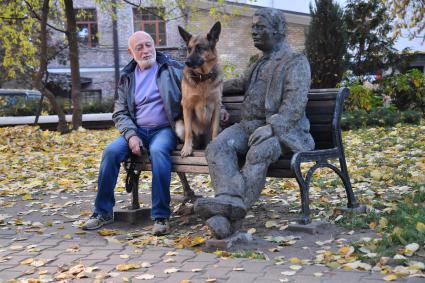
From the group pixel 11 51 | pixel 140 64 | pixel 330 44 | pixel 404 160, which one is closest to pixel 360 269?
pixel 140 64

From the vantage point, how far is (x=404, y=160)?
7.96 meters

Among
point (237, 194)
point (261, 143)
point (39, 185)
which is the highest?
point (261, 143)

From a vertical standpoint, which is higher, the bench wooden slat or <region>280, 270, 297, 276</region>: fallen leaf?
the bench wooden slat

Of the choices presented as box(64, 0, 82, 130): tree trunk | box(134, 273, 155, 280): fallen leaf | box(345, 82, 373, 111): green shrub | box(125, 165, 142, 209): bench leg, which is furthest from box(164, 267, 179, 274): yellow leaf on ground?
box(64, 0, 82, 130): tree trunk

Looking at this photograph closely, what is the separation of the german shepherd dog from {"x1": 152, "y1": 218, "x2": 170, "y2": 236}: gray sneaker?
2.04 feet

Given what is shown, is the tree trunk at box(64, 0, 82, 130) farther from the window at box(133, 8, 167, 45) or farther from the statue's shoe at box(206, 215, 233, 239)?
the window at box(133, 8, 167, 45)

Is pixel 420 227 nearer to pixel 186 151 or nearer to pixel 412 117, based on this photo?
pixel 186 151

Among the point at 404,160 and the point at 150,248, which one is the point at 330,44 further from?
the point at 150,248

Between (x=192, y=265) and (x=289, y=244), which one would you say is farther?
(x=289, y=244)

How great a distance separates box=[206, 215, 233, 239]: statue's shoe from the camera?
4234 millimetres

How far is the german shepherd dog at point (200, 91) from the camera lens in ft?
15.9

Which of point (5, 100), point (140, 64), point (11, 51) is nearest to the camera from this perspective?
point (140, 64)

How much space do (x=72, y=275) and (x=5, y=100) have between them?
19312mm

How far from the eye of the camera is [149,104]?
557 centimetres
